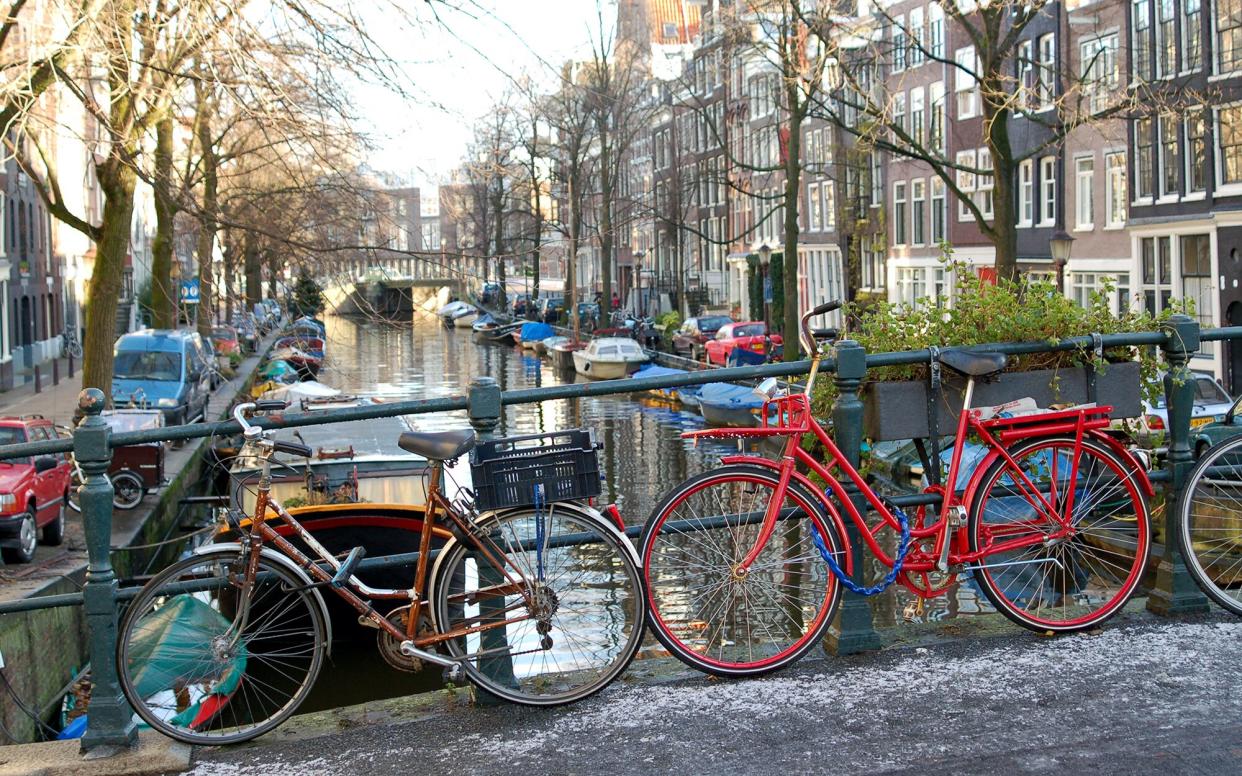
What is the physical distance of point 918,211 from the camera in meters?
46.7

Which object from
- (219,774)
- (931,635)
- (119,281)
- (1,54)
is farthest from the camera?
(119,281)

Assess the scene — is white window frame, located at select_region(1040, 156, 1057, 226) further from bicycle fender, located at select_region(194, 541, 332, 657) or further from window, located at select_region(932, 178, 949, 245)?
bicycle fender, located at select_region(194, 541, 332, 657)

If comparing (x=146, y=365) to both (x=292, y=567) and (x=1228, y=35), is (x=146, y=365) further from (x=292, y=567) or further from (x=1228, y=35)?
(x=292, y=567)

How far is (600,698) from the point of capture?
4.76 metres

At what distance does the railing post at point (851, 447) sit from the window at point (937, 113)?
130ft

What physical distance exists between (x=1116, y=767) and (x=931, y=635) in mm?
1398

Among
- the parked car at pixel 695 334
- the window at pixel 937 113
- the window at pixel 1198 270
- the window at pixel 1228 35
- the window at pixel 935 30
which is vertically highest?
the window at pixel 935 30

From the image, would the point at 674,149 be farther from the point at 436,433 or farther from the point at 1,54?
the point at 436,433

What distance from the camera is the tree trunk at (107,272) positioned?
1921cm

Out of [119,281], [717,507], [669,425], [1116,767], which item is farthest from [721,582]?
[669,425]

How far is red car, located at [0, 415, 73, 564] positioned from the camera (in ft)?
48.6

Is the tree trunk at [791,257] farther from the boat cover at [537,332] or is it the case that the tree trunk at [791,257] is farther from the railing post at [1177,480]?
the boat cover at [537,332]

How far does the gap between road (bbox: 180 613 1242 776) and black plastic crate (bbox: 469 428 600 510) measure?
2.27 ft

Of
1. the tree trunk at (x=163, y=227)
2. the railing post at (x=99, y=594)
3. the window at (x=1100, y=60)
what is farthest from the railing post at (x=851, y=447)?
the window at (x=1100, y=60)
